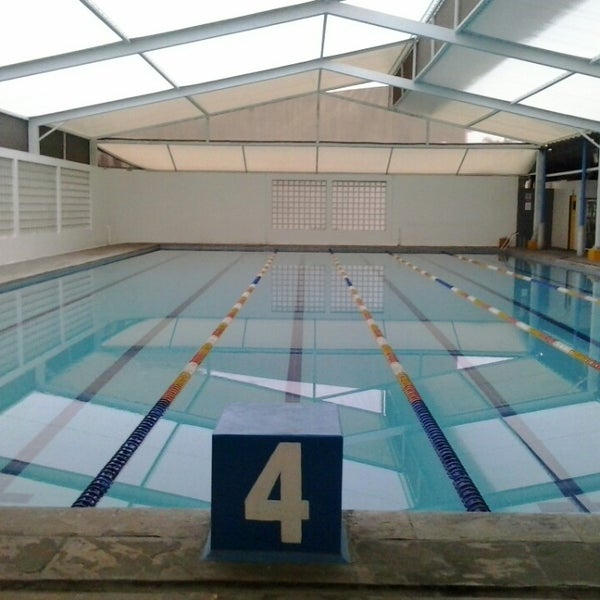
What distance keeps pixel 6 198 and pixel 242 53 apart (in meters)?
4.63

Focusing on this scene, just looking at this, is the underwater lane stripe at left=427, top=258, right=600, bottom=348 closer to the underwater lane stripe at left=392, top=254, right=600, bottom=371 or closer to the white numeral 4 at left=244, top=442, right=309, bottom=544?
the underwater lane stripe at left=392, top=254, right=600, bottom=371

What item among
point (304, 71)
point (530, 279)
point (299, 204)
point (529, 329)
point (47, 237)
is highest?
point (304, 71)

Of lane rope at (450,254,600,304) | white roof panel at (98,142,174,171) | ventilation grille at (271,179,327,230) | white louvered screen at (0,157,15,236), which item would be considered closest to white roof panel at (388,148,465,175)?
ventilation grille at (271,179,327,230)

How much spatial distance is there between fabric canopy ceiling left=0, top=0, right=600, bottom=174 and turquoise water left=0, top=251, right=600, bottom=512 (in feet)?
11.1

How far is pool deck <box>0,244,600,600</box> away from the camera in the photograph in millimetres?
2096

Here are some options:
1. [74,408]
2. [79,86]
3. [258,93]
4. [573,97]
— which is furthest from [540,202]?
[74,408]

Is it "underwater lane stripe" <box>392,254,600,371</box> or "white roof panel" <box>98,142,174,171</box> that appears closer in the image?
"underwater lane stripe" <box>392,254,600,371</box>

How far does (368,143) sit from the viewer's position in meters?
19.1

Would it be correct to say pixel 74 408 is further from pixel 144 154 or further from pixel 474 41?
pixel 144 154

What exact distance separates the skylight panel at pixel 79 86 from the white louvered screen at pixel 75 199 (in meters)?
2.44

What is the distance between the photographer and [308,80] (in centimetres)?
1678

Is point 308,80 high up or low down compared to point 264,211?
up

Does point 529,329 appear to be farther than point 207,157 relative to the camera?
No

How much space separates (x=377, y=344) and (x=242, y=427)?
4826mm
